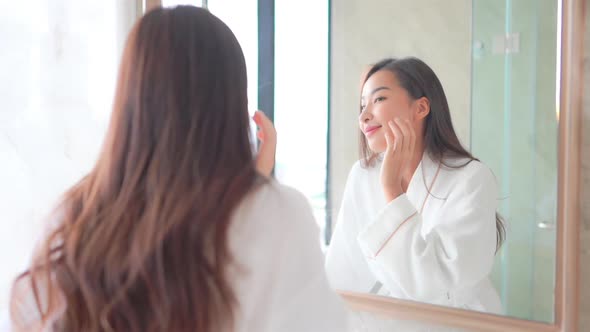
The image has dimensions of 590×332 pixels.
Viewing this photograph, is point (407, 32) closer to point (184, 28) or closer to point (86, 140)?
point (184, 28)

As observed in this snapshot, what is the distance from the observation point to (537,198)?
2.66ft

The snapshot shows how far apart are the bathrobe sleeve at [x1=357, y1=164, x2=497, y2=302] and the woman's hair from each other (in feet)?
1.24

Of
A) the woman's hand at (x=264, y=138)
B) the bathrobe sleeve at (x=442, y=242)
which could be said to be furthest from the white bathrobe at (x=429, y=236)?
the woman's hand at (x=264, y=138)

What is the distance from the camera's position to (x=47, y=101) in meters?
1.29

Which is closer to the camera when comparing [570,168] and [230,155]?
[230,155]

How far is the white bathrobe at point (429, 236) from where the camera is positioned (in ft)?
2.86

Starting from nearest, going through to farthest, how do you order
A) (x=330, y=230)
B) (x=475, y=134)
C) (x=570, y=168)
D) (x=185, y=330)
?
1. (x=185, y=330)
2. (x=570, y=168)
3. (x=475, y=134)
4. (x=330, y=230)

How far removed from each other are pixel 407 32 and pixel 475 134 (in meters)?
0.22

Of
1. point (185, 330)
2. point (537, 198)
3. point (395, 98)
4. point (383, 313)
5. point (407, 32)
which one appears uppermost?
point (407, 32)

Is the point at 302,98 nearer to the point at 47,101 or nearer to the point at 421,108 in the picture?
the point at 421,108

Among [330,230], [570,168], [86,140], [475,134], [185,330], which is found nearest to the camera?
[185,330]

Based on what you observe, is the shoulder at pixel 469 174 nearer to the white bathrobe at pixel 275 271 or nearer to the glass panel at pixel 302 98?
the glass panel at pixel 302 98

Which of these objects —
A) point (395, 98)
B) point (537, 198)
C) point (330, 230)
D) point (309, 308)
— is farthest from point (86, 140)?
point (537, 198)

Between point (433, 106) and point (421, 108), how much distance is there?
0.9 inches
